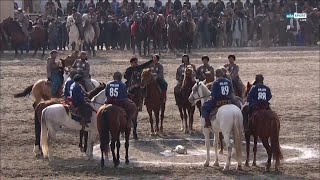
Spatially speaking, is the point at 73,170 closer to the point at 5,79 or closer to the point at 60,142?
the point at 60,142

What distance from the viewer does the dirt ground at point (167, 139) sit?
61.1ft

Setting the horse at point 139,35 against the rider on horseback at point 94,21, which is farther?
the rider on horseback at point 94,21

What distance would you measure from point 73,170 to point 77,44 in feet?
67.8

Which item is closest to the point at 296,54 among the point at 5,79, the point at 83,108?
the point at 5,79

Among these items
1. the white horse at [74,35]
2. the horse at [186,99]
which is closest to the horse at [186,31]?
the white horse at [74,35]

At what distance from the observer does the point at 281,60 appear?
38.1 metres

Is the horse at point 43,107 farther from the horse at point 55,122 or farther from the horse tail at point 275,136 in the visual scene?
the horse tail at point 275,136

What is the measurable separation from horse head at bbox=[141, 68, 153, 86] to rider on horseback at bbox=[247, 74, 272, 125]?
435cm

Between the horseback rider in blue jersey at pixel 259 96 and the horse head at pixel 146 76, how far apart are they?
14.3 feet

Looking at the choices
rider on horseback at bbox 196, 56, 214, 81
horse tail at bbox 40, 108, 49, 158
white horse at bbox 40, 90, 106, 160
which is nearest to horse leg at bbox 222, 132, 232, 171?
white horse at bbox 40, 90, 106, 160

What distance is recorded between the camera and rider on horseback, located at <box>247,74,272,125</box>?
18375 millimetres

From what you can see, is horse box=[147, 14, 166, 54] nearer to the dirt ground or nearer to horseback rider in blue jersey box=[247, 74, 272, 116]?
the dirt ground

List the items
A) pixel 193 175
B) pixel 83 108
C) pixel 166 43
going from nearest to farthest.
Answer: pixel 193 175 < pixel 83 108 < pixel 166 43

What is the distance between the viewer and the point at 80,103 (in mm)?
19656
